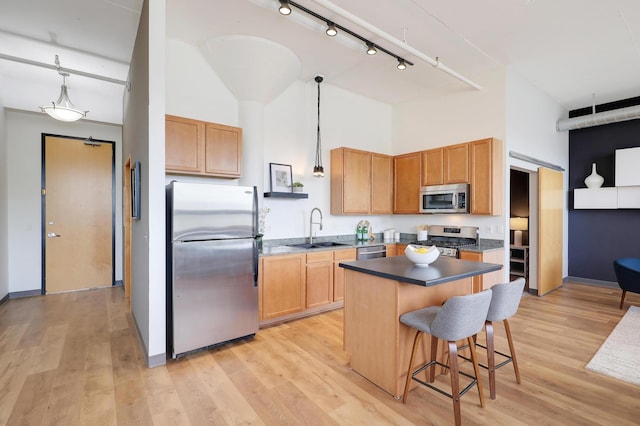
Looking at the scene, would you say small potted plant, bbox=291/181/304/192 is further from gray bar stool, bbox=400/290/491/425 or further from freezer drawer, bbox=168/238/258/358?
gray bar stool, bbox=400/290/491/425

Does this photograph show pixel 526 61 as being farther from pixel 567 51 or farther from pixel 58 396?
pixel 58 396

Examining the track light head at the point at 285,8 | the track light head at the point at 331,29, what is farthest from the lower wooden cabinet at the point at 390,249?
the track light head at the point at 285,8

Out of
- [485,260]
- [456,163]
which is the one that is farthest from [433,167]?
[485,260]

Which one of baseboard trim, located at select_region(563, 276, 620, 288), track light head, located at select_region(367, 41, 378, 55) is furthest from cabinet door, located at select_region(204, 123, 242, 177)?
→ baseboard trim, located at select_region(563, 276, 620, 288)

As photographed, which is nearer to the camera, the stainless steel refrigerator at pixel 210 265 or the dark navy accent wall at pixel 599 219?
the stainless steel refrigerator at pixel 210 265

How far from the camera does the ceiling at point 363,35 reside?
2.93 metres

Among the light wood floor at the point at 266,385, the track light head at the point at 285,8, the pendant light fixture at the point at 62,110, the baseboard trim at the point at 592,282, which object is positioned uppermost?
the track light head at the point at 285,8

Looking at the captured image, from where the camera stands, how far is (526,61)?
160 inches

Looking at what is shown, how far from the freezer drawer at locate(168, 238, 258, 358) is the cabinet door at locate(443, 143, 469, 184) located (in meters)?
3.04

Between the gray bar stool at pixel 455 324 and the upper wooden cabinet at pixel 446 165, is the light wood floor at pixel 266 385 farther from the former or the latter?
the upper wooden cabinet at pixel 446 165

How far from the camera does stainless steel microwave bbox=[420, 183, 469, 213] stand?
169 inches

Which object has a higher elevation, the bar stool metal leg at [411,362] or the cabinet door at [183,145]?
the cabinet door at [183,145]

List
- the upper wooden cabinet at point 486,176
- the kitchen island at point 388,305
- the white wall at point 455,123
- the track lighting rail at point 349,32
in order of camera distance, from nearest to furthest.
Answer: the kitchen island at point 388,305
the track lighting rail at point 349,32
the upper wooden cabinet at point 486,176
the white wall at point 455,123

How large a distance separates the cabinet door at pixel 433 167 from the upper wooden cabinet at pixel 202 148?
2857 millimetres
